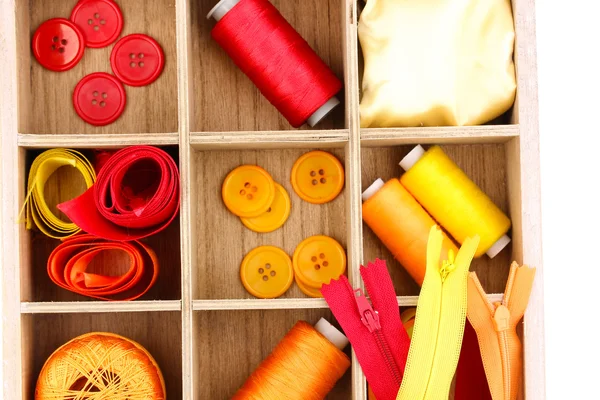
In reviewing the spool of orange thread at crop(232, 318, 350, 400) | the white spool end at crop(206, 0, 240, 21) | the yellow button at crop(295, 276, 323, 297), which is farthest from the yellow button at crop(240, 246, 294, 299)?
the white spool end at crop(206, 0, 240, 21)

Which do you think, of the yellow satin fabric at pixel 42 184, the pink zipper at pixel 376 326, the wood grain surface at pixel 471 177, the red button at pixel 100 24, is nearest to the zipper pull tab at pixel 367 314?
the pink zipper at pixel 376 326

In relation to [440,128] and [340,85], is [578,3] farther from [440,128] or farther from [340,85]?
[340,85]

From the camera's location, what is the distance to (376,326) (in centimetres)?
131

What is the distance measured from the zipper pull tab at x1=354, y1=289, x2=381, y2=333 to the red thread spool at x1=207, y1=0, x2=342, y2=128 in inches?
18.0

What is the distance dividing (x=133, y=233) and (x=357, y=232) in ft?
1.79

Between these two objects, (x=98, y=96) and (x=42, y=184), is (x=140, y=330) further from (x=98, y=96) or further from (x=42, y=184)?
(x=98, y=96)

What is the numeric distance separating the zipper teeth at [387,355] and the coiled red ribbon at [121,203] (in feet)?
1.86

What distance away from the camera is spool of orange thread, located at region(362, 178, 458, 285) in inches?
56.1

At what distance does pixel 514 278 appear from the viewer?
1320mm

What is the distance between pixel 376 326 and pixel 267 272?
0.36 meters

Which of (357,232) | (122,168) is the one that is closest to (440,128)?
(357,232)

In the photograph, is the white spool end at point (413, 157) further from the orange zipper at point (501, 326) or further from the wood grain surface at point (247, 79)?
the orange zipper at point (501, 326)

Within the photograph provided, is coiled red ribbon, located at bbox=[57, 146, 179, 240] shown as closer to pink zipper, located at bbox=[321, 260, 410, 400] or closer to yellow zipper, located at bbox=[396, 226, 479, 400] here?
pink zipper, located at bbox=[321, 260, 410, 400]

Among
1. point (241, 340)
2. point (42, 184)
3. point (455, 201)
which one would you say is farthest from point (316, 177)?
point (42, 184)
